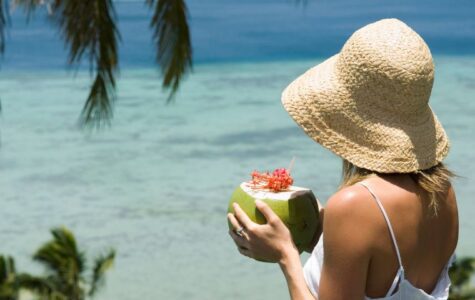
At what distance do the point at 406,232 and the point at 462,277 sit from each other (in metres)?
8.99

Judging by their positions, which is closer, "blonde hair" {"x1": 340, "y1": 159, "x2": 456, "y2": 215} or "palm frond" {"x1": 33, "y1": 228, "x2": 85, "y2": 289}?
"blonde hair" {"x1": 340, "y1": 159, "x2": 456, "y2": 215}

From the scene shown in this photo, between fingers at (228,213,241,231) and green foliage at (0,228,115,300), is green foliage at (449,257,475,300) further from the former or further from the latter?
fingers at (228,213,241,231)

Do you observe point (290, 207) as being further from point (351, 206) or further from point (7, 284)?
point (7, 284)

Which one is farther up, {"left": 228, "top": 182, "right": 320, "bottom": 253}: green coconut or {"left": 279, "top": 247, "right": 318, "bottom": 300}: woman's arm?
{"left": 228, "top": 182, "right": 320, "bottom": 253}: green coconut

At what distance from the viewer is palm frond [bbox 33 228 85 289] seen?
29.6 ft

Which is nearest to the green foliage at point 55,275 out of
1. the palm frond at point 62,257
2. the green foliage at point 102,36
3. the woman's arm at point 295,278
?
the palm frond at point 62,257

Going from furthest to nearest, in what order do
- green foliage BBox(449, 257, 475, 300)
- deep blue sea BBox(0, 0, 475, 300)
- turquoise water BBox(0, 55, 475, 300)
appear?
deep blue sea BBox(0, 0, 475, 300) → turquoise water BBox(0, 55, 475, 300) → green foliage BBox(449, 257, 475, 300)

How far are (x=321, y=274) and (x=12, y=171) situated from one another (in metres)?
17.2

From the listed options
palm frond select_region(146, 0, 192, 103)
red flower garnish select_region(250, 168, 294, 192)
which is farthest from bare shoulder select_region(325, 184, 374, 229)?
palm frond select_region(146, 0, 192, 103)

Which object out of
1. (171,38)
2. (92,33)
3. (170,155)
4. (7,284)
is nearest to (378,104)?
(92,33)

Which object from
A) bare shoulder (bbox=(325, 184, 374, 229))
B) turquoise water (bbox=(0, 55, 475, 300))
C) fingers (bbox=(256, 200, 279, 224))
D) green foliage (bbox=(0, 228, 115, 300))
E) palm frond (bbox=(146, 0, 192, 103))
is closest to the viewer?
bare shoulder (bbox=(325, 184, 374, 229))

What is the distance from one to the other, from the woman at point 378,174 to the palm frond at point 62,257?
24.9ft

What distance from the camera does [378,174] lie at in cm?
156

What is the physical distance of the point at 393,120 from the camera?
1568 mm
